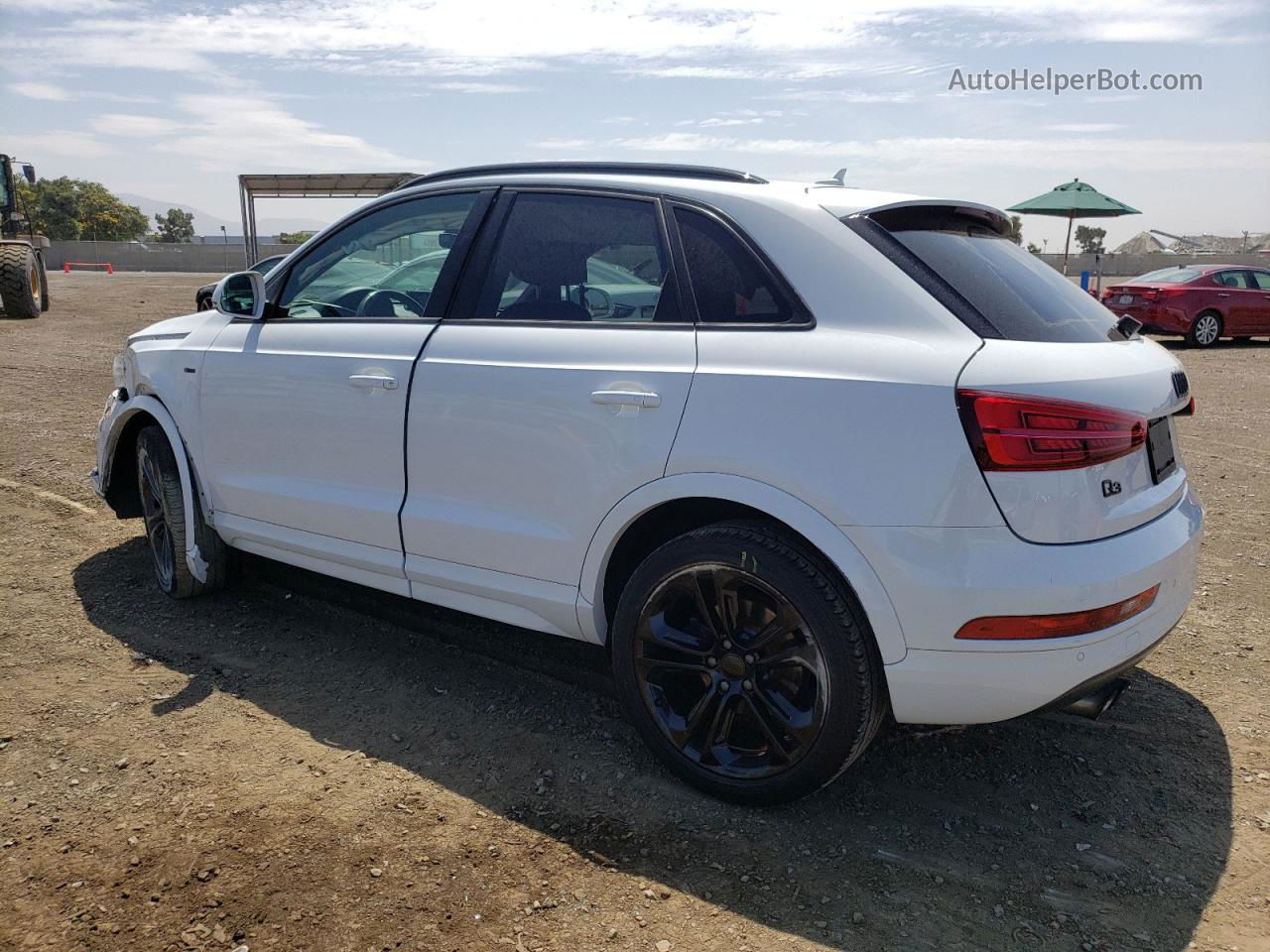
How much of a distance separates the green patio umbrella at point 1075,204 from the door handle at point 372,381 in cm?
2117

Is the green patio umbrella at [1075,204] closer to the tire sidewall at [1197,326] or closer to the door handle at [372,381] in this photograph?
the tire sidewall at [1197,326]

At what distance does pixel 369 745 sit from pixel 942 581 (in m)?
1.94

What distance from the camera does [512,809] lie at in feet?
9.63

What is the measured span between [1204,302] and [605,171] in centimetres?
1691

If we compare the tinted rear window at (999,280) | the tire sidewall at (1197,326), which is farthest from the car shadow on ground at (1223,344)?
the tinted rear window at (999,280)

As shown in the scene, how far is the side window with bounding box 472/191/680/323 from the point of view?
3.07 m

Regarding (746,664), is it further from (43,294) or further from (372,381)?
(43,294)

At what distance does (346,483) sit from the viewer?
3648mm

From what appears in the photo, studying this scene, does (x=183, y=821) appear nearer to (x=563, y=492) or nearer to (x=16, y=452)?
(x=563, y=492)

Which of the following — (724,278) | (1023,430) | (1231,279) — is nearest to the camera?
(1023,430)

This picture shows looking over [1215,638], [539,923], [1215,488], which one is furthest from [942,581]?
[1215,488]

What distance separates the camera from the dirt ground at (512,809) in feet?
8.08

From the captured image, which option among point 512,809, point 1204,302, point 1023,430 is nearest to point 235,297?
point 512,809

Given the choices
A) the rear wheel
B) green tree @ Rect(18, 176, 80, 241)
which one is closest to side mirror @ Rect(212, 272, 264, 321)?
the rear wheel
